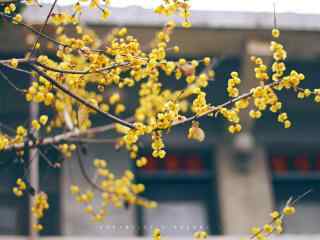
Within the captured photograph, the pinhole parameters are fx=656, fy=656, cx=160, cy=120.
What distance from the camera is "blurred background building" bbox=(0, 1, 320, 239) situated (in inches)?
317

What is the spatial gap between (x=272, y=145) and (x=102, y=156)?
7.71 ft

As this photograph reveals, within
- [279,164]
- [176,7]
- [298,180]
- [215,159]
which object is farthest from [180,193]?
[176,7]

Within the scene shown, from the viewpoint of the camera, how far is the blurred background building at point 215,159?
806 cm

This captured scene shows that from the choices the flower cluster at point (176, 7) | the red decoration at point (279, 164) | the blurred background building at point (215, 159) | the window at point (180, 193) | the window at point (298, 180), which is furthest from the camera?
the red decoration at point (279, 164)

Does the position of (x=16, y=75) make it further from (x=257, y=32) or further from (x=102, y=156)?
(x=257, y=32)

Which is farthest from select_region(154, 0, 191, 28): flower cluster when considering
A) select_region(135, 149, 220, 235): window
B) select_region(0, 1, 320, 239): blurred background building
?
select_region(135, 149, 220, 235): window

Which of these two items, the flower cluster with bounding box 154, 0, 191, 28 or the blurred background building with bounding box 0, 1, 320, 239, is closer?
the flower cluster with bounding box 154, 0, 191, 28

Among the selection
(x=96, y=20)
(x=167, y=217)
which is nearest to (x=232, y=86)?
(x=96, y=20)

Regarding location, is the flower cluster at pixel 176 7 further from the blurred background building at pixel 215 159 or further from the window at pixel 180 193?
the window at pixel 180 193

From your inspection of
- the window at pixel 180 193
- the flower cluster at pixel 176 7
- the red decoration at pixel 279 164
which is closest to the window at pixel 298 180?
the red decoration at pixel 279 164

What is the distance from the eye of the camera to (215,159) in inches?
347

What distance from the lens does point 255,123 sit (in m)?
8.95

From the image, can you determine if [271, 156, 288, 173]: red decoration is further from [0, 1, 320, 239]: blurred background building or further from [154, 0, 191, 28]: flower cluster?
[154, 0, 191, 28]: flower cluster

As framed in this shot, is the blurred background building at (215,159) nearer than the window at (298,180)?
Yes
